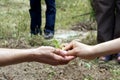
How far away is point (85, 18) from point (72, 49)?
470cm

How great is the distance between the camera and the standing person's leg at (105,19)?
5191 mm

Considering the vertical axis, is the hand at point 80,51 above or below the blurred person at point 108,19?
above

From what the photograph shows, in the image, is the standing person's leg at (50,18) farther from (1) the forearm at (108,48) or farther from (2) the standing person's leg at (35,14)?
(1) the forearm at (108,48)

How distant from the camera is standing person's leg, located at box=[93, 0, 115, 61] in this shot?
519 cm

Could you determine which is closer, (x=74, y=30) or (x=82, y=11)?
(x=74, y=30)

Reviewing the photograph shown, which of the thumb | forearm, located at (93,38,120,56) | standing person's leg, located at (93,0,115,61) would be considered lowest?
standing person's leg, located at (93,0,115,61)

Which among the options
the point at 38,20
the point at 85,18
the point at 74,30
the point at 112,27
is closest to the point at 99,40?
the point at 112,27

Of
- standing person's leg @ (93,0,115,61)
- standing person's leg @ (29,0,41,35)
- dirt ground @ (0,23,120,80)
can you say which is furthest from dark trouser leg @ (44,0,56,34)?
dirt ground @ (0,23,120,80)

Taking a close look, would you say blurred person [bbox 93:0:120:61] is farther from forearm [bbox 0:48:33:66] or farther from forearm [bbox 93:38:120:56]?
forearm [bbox 0:48:33:66]

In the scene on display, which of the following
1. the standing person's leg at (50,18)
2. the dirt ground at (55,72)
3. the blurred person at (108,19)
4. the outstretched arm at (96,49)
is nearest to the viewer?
the outstretched arm at (96,49)

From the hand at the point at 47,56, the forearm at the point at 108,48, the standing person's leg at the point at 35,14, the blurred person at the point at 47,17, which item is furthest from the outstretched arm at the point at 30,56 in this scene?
the standing person's leg at the point at 35,14

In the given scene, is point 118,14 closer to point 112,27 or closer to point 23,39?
point 112,27

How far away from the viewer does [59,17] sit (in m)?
8.20

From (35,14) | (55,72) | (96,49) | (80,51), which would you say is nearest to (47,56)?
(80,51)
